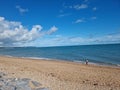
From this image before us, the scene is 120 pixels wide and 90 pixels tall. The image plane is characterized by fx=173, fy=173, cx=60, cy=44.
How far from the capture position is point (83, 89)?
1161 cm

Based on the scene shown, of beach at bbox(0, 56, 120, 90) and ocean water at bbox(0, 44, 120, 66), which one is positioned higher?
beach at bbox(0, 56, 120, 90)

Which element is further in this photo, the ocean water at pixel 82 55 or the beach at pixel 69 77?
the ocean water at pixel 82 55

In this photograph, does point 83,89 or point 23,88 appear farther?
point 83,89

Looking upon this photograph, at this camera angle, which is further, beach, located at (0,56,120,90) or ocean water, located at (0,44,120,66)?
ocean water, located at (0,44,120,66)

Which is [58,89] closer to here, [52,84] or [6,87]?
[52,84]

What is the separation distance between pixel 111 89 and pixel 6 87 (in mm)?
7086

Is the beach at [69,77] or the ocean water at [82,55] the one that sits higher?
the beach at [69,77]

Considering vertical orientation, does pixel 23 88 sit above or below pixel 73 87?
above

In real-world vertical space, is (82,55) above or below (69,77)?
below

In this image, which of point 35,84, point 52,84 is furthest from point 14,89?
point 52,84

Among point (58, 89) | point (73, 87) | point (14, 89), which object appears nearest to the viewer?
point (14, 89)

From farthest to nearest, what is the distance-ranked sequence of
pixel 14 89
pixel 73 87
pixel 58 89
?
pixel 73 87 → pixel 58 89 → pixel 14 89

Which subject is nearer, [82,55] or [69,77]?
[69,77]

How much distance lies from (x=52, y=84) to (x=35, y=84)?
1.55 m
